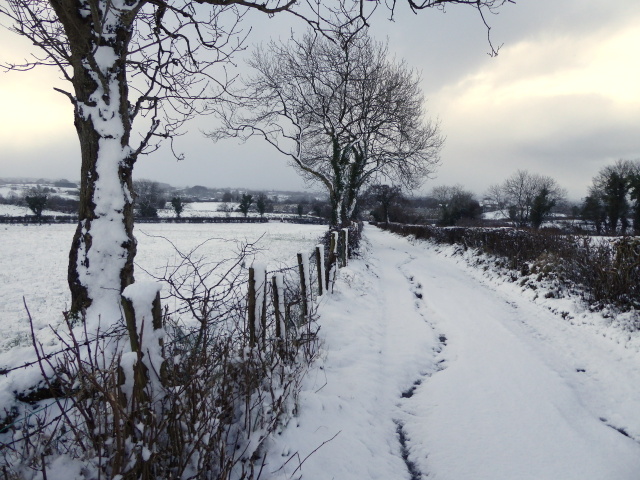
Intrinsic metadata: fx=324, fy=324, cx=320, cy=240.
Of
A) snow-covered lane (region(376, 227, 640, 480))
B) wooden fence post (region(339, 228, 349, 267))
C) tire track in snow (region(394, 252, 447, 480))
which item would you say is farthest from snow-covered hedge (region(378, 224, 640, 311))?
wooden fence post (region(339, 228, 349, 267))

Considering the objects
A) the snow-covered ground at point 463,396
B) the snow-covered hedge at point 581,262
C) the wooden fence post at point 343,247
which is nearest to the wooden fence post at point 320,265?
the snow-covered ground at point 463,396

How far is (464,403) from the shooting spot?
11.6ft

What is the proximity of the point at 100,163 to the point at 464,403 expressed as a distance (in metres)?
5.07

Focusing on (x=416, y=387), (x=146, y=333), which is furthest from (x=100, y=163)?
(x=416, y=387)

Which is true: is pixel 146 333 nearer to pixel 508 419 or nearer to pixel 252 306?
pixel 252 306

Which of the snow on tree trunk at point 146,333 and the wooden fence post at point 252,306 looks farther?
the wooden fence post at point 252,306

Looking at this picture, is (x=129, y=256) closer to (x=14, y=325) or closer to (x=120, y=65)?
(x=120, y=65)

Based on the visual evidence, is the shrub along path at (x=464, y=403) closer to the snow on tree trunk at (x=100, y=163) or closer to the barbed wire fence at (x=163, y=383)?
the barbed wire fence at (x=163, y=383)

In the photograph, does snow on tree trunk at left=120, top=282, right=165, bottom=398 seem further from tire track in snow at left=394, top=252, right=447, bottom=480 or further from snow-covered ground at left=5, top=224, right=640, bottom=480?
tire track in snow at left=394, top=252, right=447, bottom=480

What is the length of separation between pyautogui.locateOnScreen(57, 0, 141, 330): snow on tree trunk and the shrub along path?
275 cm

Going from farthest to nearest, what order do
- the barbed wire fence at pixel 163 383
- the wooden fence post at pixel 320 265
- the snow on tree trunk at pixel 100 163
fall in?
the wooden fence post at pixel 320 265 < the snow on tree trunk at pixel 100 163 < the barbed wire fence at pixel 163 383

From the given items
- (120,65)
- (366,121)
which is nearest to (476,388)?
(120,65)

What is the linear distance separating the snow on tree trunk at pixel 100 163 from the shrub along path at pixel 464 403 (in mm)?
2754

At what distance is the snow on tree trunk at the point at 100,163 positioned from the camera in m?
3.88
